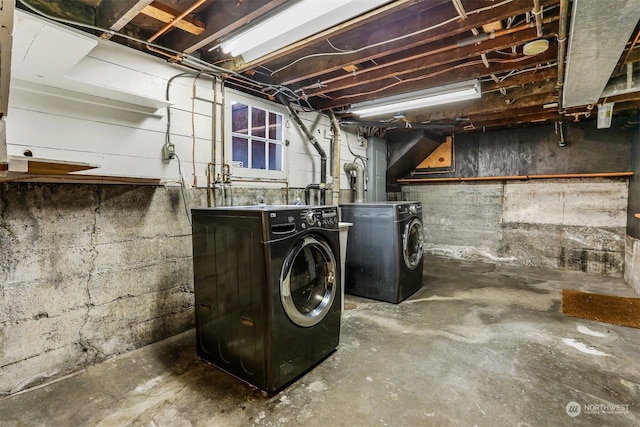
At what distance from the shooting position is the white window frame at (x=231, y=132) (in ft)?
9.71

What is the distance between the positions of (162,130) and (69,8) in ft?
2.92

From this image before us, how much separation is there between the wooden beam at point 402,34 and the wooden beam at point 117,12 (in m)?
1.28

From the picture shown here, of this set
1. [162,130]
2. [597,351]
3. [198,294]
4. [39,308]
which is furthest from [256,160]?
[597,351]

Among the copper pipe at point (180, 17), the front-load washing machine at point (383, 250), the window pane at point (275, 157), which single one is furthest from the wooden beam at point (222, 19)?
the front-load washing machine at point (383, 250)

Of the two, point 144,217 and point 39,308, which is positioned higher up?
point 144,217

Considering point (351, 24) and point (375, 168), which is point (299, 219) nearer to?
point (351, 24)

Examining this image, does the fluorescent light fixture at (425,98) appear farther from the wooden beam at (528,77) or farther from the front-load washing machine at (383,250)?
the front-load washing machine at (383,250)

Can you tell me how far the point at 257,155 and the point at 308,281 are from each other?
5.60ft

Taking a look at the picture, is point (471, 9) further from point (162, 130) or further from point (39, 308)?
point (39, 308)

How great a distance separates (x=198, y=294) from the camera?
2.17 m

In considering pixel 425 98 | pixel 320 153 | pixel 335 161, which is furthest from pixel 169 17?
pixel 335 161

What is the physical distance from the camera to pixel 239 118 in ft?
10.4

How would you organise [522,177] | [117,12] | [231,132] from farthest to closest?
[522,177] < [231,132] < [117,12]

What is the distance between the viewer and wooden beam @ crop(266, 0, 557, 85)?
6.23 ft
